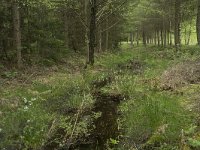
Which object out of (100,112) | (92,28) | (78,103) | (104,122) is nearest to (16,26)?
(92,28)

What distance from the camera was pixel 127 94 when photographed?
1458cm

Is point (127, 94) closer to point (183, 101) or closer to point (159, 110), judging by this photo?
point (183, 101)

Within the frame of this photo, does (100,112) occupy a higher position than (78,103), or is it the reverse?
(78,103)

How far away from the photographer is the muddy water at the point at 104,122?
30.2 feet

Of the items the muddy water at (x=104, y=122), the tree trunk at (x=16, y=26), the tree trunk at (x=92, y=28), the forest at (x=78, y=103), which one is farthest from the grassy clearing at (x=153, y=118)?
the tree trunk at (x=92, y=28)

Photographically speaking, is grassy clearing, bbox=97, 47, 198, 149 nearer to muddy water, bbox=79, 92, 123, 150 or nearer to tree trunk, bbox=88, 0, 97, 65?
muddy water, bbox=79, 92, 123, 150

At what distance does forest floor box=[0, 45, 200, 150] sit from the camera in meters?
8.96

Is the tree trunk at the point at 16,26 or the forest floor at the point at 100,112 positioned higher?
the tree trunk at the point at 16,26

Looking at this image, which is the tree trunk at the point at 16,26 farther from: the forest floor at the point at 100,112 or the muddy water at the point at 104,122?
the muddy water at the point at 104,122

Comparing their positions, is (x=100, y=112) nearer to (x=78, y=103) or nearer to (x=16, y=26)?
(x=78, y=103)

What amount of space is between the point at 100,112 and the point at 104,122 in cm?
100

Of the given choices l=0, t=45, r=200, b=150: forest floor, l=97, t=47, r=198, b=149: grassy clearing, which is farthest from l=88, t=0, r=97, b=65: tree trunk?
l=97, t=47, r=198, b=149: grassy clearing

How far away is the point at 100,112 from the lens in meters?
12.1

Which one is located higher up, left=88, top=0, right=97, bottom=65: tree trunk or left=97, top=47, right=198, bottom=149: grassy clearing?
left=88, top=0, right=97, bottom=65: tree trunk
